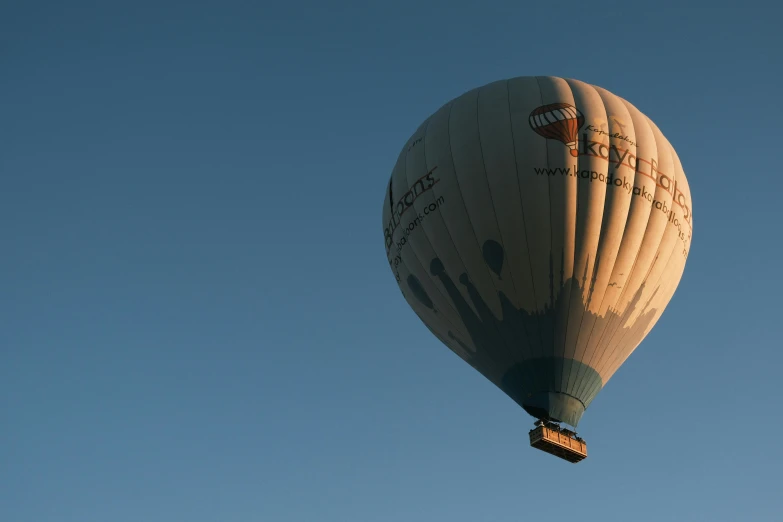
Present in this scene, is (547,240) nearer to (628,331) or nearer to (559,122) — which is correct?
(559,122)

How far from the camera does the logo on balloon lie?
888 inches

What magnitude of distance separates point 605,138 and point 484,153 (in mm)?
2763

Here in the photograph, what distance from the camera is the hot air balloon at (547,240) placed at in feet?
72.0

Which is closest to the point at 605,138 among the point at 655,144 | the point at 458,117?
the point at 655,144

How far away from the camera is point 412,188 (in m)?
23.7

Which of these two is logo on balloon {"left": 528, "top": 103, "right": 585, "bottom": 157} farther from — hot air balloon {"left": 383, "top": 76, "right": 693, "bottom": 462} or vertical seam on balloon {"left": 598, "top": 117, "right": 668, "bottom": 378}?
vertical seam on balloon {"left": 598, "top": 117, "right": 668, "bottom": 378}

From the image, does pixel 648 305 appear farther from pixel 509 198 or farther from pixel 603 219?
pixel 509 198

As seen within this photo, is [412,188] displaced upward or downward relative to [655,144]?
downward

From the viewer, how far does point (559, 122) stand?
2280 centimetres

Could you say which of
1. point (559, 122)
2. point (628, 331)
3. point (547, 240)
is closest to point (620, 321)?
point (628, 331)

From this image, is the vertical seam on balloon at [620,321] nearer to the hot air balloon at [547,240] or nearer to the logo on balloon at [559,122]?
the hot air balloon at [547,240]

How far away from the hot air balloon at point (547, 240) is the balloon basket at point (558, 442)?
30 millimetres

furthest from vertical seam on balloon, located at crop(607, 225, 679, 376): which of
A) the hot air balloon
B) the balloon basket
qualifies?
the balloon basket

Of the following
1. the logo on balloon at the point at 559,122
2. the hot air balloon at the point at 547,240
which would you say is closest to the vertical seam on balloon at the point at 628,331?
the hot air balloon at the point at 547,240
